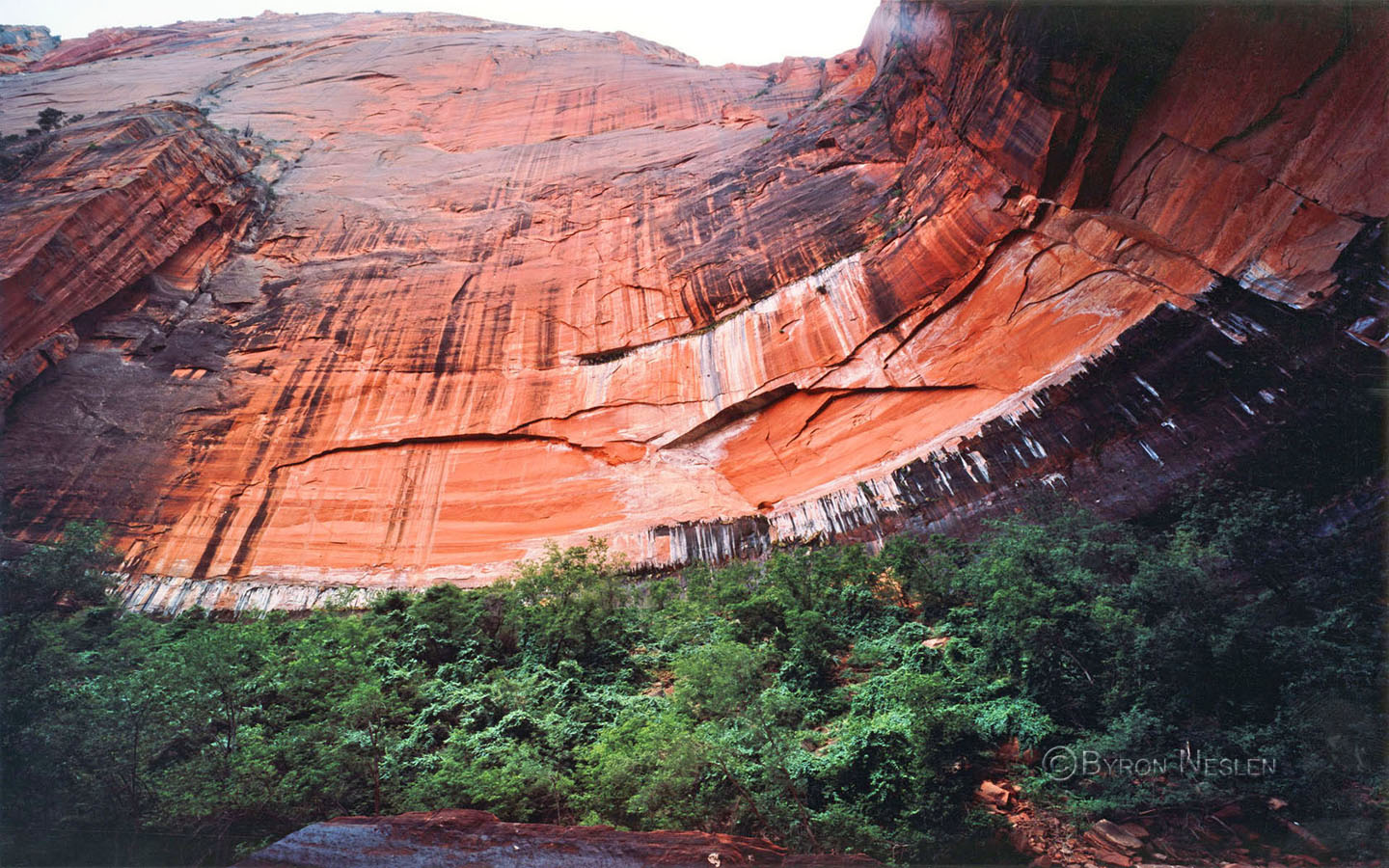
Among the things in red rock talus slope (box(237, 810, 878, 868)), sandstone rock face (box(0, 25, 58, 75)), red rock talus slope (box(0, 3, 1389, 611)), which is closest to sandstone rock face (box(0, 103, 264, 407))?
red rock talus slope (box(0, 3, 1389, 611))

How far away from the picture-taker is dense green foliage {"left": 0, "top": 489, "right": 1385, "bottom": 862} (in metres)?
5.97

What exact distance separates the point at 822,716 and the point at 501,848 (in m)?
4.36

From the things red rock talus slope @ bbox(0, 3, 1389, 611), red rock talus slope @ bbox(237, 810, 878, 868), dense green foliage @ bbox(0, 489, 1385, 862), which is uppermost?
red rock talus slope @ bbox(0, 3, 1389, 611)

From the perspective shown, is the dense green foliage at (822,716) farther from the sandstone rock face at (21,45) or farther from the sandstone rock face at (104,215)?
the sandstone rock face at (21,45)

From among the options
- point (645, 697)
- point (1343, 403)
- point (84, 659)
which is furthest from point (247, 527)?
point (1343, 403)

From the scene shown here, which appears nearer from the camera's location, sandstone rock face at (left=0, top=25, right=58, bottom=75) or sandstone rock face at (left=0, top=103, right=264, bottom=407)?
sandstone rock face at (left=0, top=103, right=264, bottom=407)

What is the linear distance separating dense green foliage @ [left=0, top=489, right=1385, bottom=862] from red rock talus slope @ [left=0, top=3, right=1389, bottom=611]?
10.0ft

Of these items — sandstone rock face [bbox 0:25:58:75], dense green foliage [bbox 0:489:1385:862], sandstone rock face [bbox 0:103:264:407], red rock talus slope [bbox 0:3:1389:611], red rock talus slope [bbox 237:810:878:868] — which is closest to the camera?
red rock talus slope [bbox 237:810:878:868]

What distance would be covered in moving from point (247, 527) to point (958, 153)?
18.2 m

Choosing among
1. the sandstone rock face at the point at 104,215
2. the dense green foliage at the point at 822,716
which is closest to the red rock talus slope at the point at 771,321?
the sandstone rock face at the point at 104,215

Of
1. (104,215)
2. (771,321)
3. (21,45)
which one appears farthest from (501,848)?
(21,45)

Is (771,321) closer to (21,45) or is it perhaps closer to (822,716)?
(822,716)

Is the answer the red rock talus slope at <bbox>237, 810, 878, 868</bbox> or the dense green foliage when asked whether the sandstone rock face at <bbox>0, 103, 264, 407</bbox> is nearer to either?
the dense green foliage

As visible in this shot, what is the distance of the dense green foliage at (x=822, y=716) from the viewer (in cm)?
597
